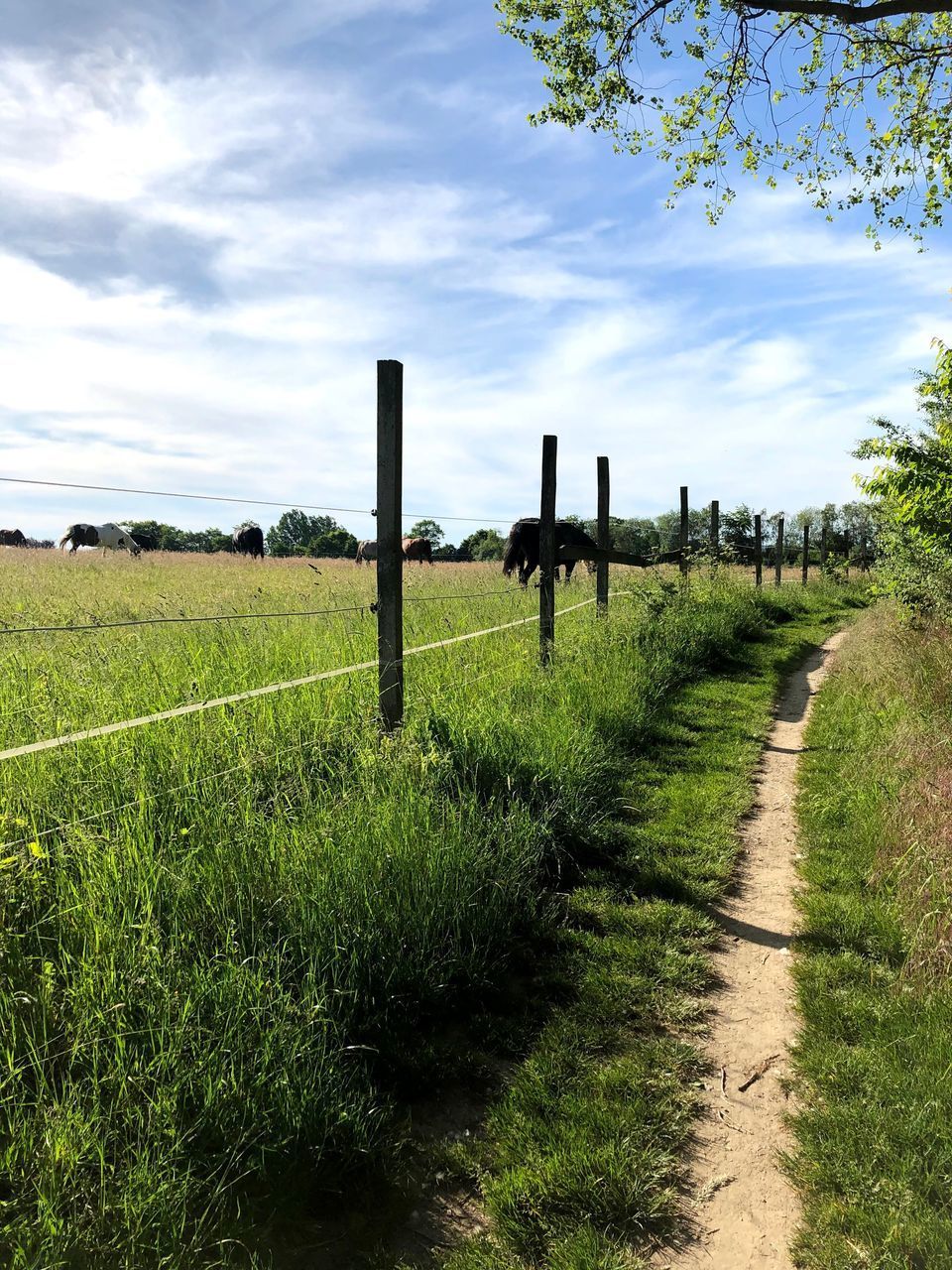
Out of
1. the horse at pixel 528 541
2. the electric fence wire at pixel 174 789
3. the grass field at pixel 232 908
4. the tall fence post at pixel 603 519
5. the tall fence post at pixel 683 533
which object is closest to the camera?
the grass field at pixel 232 908

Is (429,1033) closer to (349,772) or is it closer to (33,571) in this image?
(349,772)

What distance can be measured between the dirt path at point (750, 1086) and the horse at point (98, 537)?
3356 cm

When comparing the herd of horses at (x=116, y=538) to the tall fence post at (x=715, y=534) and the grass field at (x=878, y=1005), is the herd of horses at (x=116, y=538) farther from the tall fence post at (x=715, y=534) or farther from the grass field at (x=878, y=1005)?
the grass field at (x=878, y=1005)

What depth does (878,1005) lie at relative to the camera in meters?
3.32

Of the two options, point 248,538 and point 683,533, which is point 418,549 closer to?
point 248,538

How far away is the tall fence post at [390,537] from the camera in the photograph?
15.6 ft

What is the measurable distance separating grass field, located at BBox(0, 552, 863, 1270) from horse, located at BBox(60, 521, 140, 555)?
30.5 metres

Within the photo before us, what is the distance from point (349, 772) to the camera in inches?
177

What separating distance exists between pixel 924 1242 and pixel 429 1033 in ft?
5.82

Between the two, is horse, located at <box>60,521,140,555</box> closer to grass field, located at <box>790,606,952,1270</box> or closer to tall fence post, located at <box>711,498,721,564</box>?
tall fence post, located at <box>711,498,721,564</box>

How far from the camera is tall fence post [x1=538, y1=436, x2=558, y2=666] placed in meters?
8.17

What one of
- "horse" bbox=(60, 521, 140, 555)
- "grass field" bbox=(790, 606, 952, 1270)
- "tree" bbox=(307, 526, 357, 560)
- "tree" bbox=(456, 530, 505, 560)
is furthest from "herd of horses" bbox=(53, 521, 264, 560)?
"tree" bbox=(307, 526, 357, 560)

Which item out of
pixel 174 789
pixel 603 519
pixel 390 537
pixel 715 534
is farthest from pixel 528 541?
pixel 174 789

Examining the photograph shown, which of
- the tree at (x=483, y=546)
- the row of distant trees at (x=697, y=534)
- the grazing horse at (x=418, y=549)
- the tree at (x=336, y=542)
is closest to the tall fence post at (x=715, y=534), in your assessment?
the row of distant trees at (x=697, y=534)
